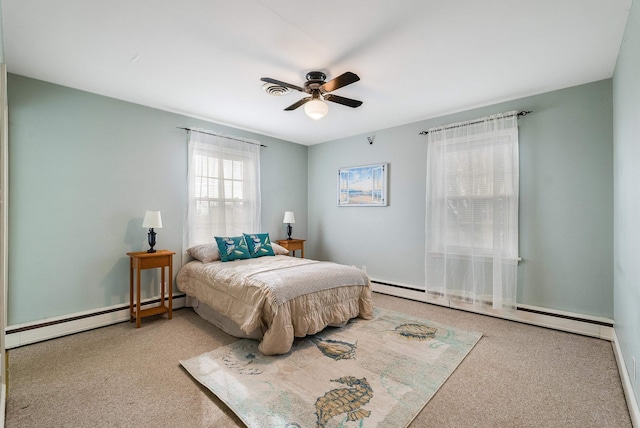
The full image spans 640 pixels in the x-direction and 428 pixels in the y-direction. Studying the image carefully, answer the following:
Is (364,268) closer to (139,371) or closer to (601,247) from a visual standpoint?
(601,247)

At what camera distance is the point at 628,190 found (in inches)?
79.4

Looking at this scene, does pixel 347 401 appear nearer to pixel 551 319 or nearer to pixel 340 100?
pixel 340 100

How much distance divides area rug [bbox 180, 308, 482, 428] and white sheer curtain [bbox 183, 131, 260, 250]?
6.07 feet

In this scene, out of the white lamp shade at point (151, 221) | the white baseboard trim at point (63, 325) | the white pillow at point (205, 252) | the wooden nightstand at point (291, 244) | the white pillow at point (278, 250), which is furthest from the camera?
the wooden nightstand at point (291, 244)

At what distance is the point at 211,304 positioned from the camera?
3141 mm

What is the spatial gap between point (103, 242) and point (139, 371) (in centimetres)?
165

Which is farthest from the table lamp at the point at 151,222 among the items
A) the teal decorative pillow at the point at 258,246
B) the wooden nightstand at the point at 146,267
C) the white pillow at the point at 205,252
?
the teal decorative pillow at the point at 258,246

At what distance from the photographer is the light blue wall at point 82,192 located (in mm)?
2793

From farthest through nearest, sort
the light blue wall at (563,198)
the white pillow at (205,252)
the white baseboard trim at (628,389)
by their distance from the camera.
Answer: the white pillow at (205,252) < the light blue wall at (563,198) < the white baseboard trim at (628,389)

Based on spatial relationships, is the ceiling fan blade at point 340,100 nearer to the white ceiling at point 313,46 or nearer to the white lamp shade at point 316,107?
the white lamp shade at point 316,107

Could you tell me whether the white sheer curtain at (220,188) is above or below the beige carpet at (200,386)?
above

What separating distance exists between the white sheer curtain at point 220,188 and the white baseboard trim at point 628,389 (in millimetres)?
4163

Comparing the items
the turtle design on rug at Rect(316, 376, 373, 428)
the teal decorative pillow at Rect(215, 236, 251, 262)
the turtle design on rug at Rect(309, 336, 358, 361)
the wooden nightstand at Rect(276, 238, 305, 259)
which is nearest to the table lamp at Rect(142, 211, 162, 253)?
the teal decorative pillow at Rect(215, 236, 251, 262)

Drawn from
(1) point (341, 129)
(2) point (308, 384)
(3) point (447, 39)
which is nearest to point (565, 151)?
(3) point (447, 39)
